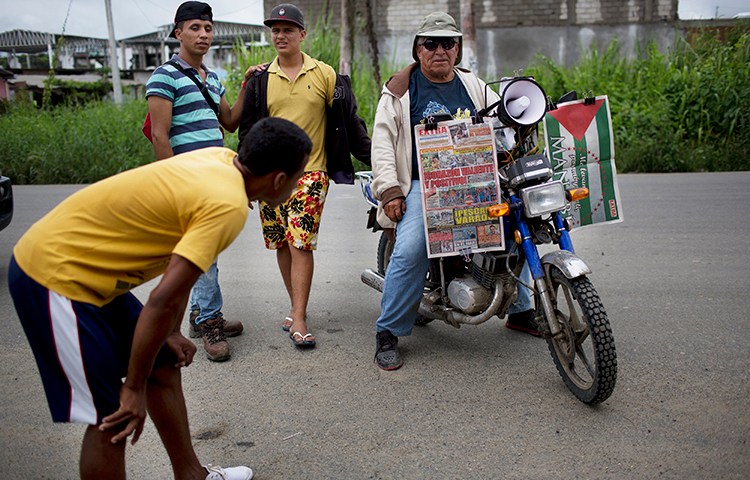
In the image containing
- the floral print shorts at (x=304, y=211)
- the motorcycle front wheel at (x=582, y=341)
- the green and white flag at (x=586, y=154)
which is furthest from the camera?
the floral print shorts at (x=304, y=211)

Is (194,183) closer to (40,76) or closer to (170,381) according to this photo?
(170,381)

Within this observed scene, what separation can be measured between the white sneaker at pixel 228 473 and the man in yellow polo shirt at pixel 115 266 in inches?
20.8

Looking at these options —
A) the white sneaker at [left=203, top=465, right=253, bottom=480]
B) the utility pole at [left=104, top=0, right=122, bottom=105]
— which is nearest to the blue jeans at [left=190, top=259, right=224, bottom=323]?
the white sneaker at [left=203, top=465, right=253, bottom=480]

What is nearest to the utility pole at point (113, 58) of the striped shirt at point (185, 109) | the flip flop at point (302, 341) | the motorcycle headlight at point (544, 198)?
the striped shirt at point (185, 109)

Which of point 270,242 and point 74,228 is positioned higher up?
point 74,228

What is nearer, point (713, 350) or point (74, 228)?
point (74, 228)

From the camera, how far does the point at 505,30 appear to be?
1912 cm

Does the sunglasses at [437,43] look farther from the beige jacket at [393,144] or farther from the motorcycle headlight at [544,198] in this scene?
the motorcycle headlight at [544,198]

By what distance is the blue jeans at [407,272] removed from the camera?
13.1 feet

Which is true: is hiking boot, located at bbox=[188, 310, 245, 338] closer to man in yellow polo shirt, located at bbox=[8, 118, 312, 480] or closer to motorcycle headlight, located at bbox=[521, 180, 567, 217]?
motorcycle headlight, located at bbox=[521, 180, 567, 217]

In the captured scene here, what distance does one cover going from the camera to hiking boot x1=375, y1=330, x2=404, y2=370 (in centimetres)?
407

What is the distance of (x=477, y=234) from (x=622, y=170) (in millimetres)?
8519

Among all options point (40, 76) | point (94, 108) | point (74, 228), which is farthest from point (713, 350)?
point (40, 76)

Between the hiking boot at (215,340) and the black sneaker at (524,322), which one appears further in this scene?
the black sneaker at (524,322)
